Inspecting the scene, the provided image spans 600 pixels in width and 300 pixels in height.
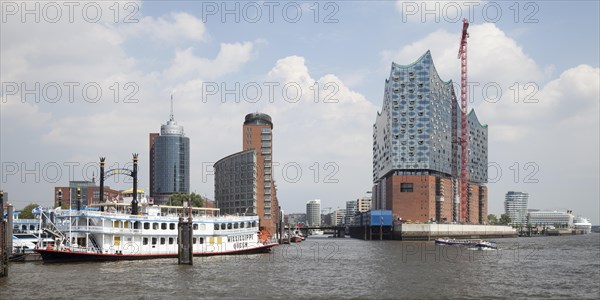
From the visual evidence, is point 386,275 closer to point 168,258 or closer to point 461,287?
point 461,287

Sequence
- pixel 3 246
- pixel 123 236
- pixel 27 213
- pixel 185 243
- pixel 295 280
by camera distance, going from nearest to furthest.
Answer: pixel 3 246 < pixel 295 280 < pixel 185 243 < pixel 123 236 < pixel 27 213

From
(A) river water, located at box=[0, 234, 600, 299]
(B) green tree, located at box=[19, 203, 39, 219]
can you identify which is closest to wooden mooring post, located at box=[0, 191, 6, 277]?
(A) river water, located at box=[0, 234, 600, 299]

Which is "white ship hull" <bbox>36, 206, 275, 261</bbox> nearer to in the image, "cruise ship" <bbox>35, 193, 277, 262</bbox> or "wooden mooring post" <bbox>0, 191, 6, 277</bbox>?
"cruise ship" <bbox>35, 193, 277, 262</bbox>

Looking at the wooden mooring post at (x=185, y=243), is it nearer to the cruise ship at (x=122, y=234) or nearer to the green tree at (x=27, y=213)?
the cruise ship at (x=122, y=234)

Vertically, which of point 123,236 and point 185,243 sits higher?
point 123,236

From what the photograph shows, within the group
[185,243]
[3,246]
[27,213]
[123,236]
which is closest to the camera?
[3,246]

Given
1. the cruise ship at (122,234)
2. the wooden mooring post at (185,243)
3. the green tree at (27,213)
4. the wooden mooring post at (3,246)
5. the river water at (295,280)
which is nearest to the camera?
the river water at (295,280)

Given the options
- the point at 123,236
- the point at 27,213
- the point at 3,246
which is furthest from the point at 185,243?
the point at 27,213

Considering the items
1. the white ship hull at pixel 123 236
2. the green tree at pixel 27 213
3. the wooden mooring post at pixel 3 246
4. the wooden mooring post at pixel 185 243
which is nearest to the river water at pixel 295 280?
the wooden mooring post at pixel 3 246

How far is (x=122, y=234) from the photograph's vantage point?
85.2m

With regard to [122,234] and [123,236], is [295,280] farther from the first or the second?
[123,236]

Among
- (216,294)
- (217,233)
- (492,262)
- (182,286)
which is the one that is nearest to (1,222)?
(182,286)

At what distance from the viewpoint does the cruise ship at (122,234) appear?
269 ft

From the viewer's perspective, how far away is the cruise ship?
81.9m
